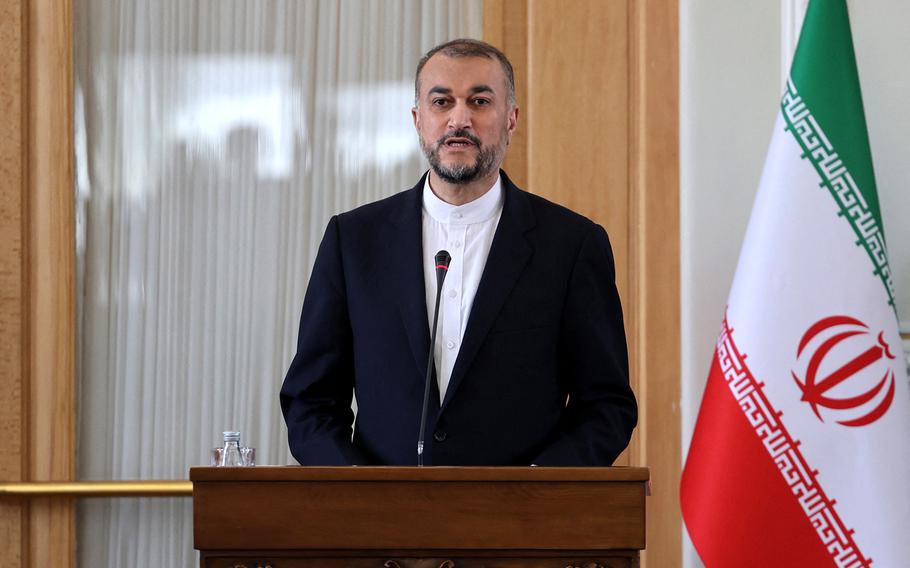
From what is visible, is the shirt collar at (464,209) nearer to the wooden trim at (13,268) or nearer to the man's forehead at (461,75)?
the man's forehead at (461,75)

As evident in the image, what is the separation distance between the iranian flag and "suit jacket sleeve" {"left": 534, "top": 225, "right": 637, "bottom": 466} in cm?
77

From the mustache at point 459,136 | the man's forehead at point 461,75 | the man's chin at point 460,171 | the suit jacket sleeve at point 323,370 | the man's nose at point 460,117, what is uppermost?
the man's forehead at point 461,75

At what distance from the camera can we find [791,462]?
123 inches

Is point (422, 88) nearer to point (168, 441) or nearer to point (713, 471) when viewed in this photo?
point (713, 471)

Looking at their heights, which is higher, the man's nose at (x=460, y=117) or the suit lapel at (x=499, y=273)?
the man's nose at (x=460, y=117)

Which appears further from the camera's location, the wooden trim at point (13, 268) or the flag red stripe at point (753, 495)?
the wooden trim at point (13, 268)

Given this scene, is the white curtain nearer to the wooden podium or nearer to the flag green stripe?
the flag green stripe

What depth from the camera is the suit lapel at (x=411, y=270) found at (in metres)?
2.45

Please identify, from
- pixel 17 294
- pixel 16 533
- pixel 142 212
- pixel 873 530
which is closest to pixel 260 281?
pixel 142 212

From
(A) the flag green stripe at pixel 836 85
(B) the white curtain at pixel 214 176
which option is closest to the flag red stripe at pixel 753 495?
(A) the flag green stripe at pixel 836 85

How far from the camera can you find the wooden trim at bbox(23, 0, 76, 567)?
372 centimetres

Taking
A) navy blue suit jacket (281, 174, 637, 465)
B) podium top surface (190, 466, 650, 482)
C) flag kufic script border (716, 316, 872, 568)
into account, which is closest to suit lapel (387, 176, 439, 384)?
navy blue suit jacket (281, 174, 637, 465)

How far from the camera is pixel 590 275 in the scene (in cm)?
260

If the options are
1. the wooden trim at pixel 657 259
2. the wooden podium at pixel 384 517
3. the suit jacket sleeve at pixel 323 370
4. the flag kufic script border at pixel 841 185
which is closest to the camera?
the wooden podium at pixel 384 517
